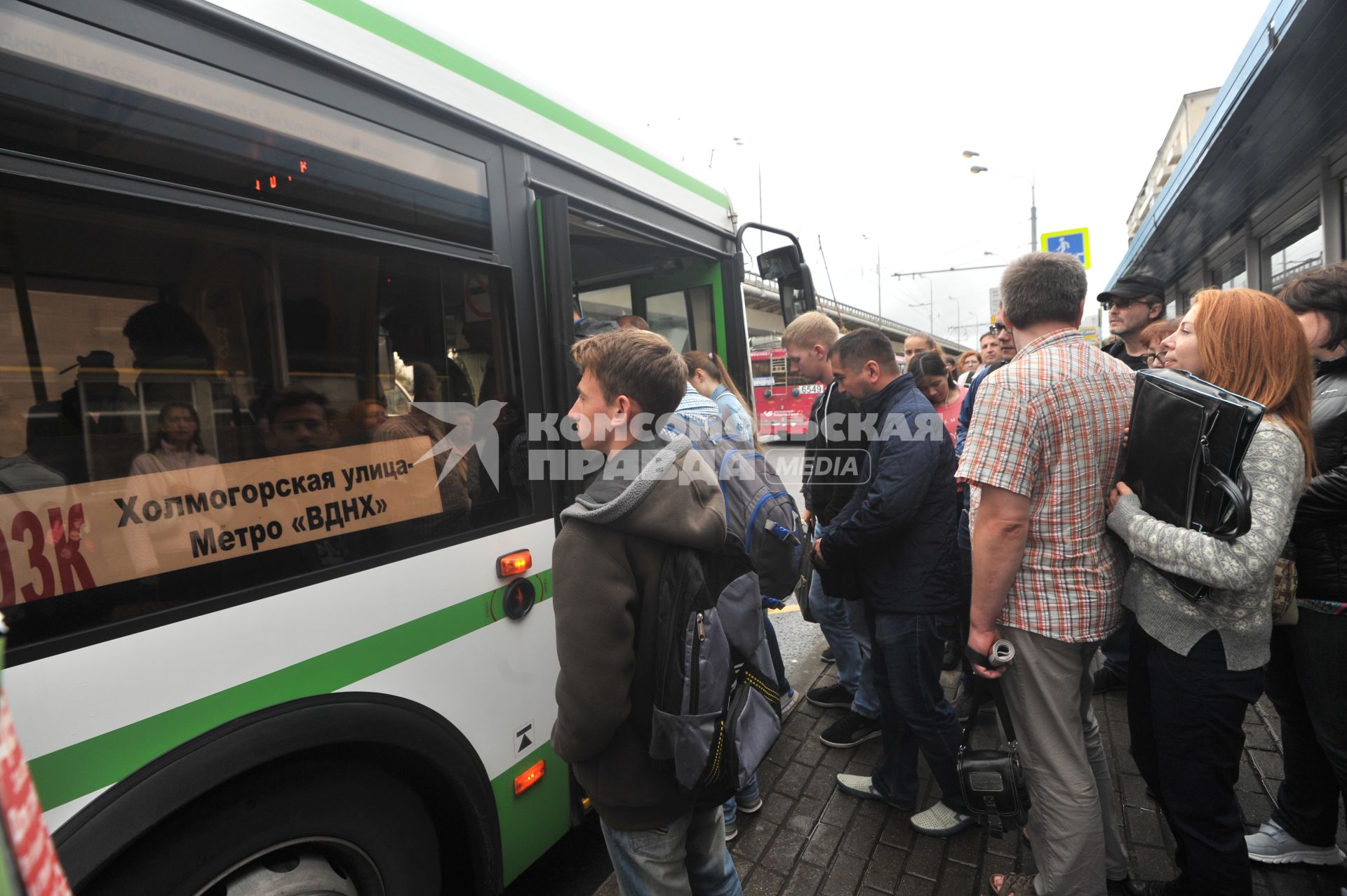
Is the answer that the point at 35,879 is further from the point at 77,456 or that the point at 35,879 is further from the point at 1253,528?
the point at 1253,528

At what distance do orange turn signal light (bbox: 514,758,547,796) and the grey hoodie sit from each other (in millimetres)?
755

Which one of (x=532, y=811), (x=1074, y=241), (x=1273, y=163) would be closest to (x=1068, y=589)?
(x=532, y=811)

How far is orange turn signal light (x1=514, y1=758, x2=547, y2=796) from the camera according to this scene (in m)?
2.28

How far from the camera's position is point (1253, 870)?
8.15ft

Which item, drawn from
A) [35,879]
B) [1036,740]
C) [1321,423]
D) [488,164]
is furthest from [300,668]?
[1321,423]

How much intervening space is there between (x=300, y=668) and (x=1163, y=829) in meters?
3.19

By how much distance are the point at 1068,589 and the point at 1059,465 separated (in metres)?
0.38

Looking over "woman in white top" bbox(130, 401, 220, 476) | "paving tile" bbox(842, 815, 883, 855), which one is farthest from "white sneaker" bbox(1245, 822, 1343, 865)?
"woman in white top" bbox(130, 401, 220, 476)

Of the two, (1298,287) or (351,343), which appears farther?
(1298,287)

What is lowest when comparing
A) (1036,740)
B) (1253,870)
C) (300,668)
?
(1253,870)

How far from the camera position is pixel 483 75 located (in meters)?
2.34

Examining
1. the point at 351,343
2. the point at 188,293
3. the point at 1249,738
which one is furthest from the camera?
the point at 1249,738

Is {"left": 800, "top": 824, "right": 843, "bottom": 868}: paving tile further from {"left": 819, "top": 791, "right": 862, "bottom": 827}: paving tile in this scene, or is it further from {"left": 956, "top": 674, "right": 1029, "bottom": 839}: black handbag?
{"left": 956, "top": 674, "right": 1029, "bottom": 839}: black handbag

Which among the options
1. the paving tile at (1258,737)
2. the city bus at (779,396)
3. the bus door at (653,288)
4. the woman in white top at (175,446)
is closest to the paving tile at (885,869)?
the paving tile at (1258,737)
